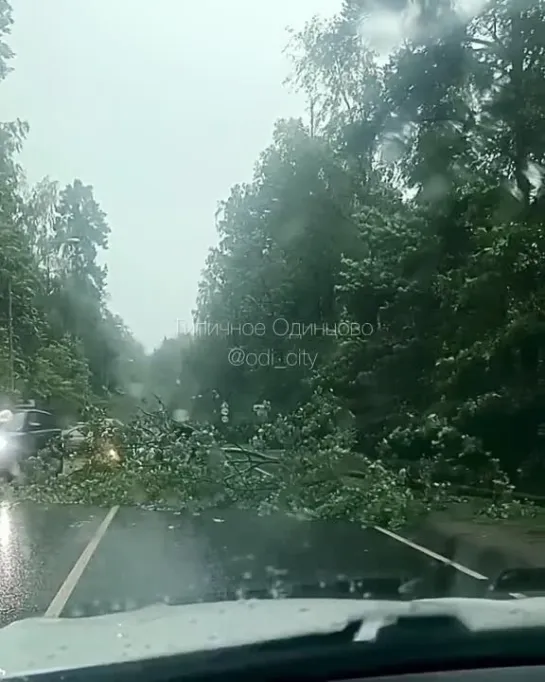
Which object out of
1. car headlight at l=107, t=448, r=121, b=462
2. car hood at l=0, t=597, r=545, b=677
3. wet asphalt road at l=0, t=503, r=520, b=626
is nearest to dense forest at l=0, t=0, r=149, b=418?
car headlight at l=107, t=448, r=121, b=462

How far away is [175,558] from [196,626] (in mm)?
7773

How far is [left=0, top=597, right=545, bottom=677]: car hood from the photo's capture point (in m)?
2.94

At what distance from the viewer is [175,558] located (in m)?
11.0

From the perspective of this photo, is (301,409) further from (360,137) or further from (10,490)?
(360,137)

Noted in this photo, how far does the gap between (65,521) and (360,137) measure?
44.4ft

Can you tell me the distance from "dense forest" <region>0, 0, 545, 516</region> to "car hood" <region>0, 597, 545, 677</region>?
1416cm

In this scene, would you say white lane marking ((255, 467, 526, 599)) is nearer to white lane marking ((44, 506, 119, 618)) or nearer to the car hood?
white lane marking ((44, 506, 119, 618))

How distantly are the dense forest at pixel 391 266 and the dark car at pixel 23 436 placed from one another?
A: 58.2 inches

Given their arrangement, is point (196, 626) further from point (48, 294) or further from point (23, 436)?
point (48, 294)

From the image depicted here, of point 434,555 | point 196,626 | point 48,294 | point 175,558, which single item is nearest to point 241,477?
point 175,558

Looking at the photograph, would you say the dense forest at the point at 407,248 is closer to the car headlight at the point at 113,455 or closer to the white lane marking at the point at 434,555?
the car headlight at the point at 113,455

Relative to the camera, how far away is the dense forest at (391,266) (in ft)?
68.3

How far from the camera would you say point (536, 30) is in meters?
23.3

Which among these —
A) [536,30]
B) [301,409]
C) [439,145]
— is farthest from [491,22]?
[301,409]
